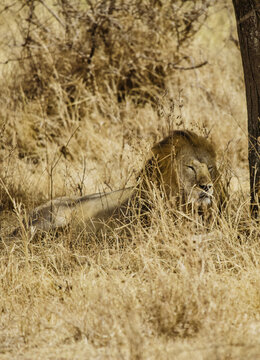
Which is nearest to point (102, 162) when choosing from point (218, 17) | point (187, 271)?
point (187, 271)

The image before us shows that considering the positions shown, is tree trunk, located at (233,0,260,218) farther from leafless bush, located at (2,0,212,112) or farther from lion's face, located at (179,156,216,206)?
leafless bush, located at (2,0,212,112)

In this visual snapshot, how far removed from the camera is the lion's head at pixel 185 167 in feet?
14.7

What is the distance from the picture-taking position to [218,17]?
1202 cm

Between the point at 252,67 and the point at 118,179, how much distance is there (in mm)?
2311

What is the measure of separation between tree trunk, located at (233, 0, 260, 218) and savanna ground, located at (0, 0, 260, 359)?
0.78 ft

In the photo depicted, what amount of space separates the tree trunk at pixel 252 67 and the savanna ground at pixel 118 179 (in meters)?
0.24

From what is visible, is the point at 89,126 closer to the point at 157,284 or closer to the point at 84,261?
the point at 84,261

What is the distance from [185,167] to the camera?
458 cm

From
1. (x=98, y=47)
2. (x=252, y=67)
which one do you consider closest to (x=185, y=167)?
(x=252, y=67)

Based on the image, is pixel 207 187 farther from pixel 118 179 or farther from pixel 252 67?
pixel 118 179

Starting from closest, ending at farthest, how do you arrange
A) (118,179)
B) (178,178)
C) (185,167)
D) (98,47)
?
(178,178)
(185,167)
(118,179)
(98,47)

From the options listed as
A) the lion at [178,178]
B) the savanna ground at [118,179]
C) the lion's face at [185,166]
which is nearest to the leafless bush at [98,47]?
the savanna ground at [118,179]

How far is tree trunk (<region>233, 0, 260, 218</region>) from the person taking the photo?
4195mm

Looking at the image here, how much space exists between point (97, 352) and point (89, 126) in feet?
16.4
